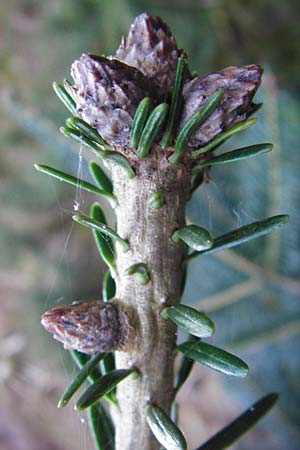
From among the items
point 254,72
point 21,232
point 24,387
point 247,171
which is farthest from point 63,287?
point 254,72

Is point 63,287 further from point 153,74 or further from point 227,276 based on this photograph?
point 153,74

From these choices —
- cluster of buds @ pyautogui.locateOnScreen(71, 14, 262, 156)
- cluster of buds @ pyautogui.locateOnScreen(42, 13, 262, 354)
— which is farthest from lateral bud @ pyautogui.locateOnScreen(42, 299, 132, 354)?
cluster of buds @ pyautogui.locateOnScreen(71, 14, 262, 156)

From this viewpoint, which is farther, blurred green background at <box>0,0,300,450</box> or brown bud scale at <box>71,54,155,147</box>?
blurred green background at <box>0,0,300,450</box>

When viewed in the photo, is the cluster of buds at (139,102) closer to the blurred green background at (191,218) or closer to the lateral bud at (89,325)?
the lateral bud at (89,325)

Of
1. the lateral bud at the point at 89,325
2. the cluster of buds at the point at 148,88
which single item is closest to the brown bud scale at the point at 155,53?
the cluster of buds at the point at 148,88

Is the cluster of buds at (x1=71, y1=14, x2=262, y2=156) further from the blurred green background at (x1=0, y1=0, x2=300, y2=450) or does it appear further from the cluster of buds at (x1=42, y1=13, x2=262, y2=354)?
the blurred green background at (x1=0, y1=0, x2=300, y2=450)

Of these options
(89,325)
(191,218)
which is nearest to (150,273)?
(89,325)
